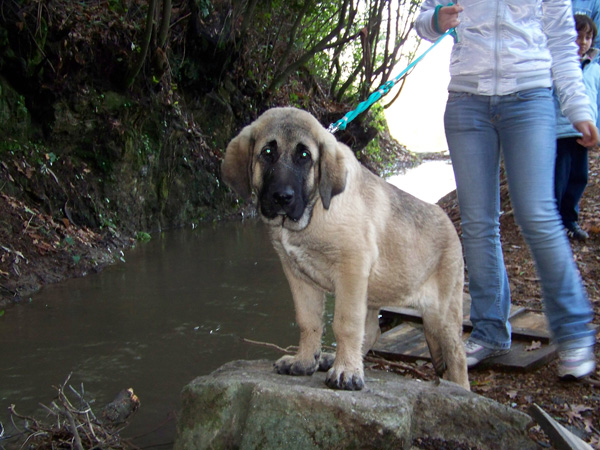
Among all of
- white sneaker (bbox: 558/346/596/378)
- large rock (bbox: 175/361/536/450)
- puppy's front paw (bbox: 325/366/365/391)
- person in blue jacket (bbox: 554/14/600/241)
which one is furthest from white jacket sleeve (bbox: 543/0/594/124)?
person in blue jacket (bbox: 554/14/600/241)

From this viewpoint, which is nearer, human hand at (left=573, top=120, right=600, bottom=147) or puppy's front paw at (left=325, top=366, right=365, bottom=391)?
puppy's front paw at (left=325, top=366, right=365, bottom=391)

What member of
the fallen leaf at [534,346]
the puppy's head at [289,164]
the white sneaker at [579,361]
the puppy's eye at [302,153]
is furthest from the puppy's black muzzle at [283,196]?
the fallen leaf at [534,346]

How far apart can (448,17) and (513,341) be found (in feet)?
8.30

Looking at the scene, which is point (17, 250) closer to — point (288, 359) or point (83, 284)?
point (83, 284)

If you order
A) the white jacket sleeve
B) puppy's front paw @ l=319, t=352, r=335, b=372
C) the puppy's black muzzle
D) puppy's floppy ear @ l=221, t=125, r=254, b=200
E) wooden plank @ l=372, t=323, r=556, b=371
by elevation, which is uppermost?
the white jacket sleeve

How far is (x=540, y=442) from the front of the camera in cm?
312

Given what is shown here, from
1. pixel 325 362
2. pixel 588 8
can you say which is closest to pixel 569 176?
pixel 588 8

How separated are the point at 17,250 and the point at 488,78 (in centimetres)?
593

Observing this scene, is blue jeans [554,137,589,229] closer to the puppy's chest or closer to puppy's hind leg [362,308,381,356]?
puppy's hind leg [362,308,381,356]

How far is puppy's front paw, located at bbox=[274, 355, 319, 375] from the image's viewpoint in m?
3.71

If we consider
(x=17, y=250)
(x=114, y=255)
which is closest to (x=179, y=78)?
(x=114, y=255)

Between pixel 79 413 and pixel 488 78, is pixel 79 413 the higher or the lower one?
the lower one

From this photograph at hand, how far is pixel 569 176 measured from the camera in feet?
23.5

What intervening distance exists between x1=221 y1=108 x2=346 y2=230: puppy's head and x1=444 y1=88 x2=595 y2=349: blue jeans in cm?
104
